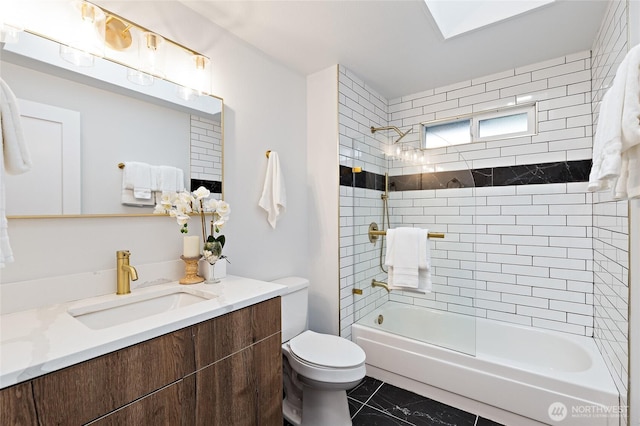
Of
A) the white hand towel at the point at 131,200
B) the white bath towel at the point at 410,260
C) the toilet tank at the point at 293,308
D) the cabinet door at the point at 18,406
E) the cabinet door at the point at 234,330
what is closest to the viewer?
the cabinet door at the point at 18,406

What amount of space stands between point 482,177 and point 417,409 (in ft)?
6.32

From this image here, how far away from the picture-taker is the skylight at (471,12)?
5.74 feet

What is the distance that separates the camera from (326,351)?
1.80m

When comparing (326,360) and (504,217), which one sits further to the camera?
(504,217)

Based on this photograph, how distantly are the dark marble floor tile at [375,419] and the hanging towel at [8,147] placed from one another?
193cm

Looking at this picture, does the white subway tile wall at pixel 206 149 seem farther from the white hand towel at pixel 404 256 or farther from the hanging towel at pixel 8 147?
the white hand towel at pixel 404 256

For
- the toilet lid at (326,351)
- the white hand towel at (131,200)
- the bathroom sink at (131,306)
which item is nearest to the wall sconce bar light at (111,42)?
the white hand towel at (131,200)

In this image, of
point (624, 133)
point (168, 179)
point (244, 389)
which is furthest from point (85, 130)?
point (624, 133)

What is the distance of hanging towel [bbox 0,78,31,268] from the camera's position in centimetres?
80

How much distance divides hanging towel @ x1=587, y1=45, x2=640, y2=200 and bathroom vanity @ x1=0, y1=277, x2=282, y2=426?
1.41 meters

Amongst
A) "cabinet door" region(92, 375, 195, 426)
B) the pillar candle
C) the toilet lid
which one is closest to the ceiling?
the pillar candle

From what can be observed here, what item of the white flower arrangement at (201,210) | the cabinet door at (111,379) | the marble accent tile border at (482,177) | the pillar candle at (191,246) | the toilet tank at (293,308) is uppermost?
the marble accent tile border at (482,177)

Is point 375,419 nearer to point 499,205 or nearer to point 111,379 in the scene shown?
point 111,379

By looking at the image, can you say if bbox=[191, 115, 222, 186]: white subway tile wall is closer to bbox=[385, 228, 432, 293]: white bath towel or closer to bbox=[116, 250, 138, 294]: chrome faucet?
bbox=[116, 250, 138, 294]: chrome faucet
